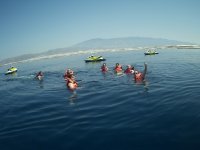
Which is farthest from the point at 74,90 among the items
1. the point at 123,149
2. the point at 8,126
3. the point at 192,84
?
the point at 123,149

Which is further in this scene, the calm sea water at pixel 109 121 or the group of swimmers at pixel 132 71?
the group of swimmers at pixel 132 71

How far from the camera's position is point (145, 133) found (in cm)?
1227

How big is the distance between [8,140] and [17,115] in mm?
4868

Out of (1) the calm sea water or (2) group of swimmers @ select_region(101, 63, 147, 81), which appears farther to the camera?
(2) group of swimmers @ select_region(101, 63, 147, 81)

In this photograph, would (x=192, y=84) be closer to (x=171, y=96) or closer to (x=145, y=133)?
(x=171, y=96)

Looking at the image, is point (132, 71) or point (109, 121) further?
point (132, 71)

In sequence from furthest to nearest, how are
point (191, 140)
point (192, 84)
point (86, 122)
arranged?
point (192, 84) → point (86, 122) → point (191, 140)

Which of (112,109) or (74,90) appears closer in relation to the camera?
(112,109)

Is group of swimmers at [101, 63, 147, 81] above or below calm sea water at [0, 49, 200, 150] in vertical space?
above

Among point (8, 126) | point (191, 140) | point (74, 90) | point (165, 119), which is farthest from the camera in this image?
point (74, 90)

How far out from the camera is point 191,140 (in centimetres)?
1085

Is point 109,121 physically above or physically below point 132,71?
below

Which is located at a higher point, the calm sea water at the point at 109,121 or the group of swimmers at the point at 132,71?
the group of swimmers at the point at 132,71

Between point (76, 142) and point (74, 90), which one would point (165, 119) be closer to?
point (76, 142)
